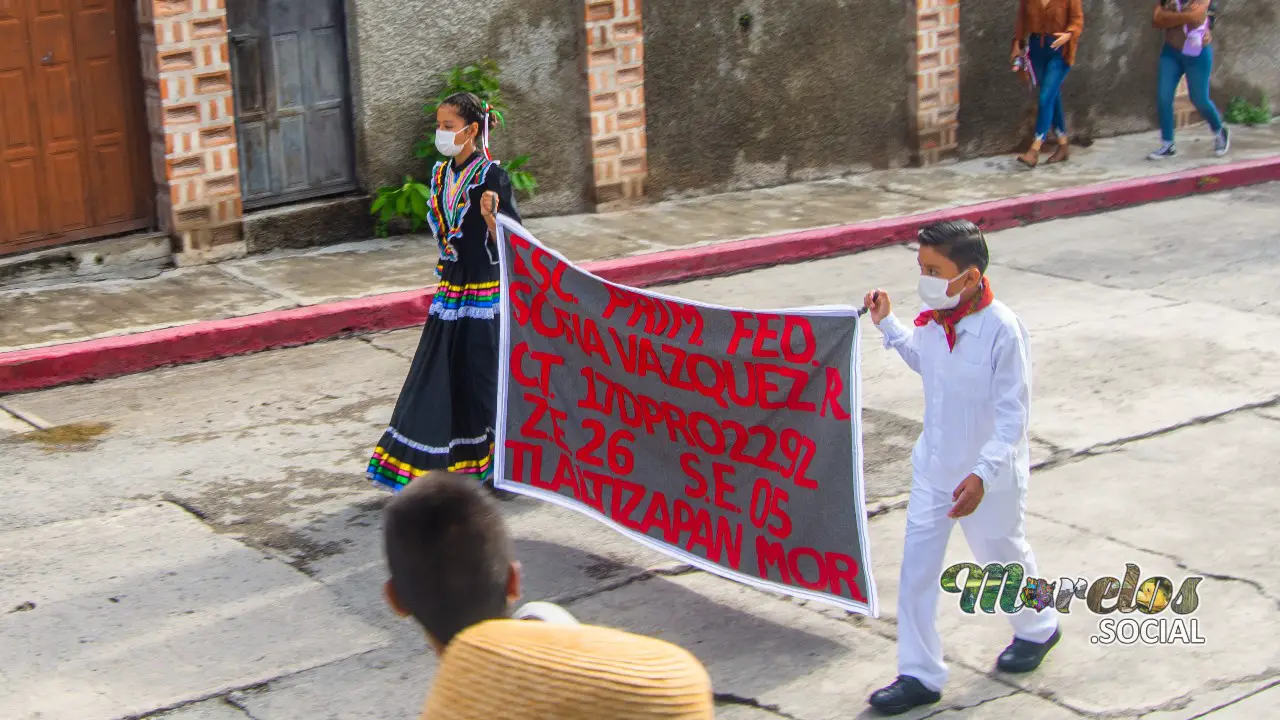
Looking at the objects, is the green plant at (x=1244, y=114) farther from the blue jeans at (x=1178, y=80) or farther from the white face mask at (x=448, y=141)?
the white face mask at (x=448, y=141)

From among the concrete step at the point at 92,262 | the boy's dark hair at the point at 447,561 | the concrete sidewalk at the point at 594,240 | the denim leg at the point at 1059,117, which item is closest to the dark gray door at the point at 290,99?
the concrete sidewalk at the point at 594,240

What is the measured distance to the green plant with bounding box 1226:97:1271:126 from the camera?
1673cm

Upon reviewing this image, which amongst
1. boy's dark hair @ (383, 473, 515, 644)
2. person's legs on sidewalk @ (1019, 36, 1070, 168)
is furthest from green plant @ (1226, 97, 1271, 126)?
boy's dark hair @ (383, 473, 515, 644)

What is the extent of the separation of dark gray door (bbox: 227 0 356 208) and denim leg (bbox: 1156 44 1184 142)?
24.4ft

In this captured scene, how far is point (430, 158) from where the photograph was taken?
11914 millimetres

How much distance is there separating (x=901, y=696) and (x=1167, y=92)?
1111 centimetres

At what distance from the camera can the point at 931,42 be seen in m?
14.5

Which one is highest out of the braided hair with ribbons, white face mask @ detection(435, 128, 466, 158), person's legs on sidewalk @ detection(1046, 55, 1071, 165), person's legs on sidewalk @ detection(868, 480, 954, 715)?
the braided hair with ribbons

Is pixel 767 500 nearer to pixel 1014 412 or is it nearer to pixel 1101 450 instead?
pixel 1014 412

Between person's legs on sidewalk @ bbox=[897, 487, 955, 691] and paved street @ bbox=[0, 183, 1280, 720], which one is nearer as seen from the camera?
person's legs on sidewalk @ bbox=[897, 487, 955, 691]

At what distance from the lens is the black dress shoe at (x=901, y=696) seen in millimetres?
5195

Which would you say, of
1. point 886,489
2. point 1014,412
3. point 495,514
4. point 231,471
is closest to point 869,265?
point 886,489

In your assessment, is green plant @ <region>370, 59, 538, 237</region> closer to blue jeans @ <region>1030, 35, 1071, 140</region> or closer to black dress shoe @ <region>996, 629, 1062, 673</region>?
blue jeans @ <region>1030, 35, 1071, 140</region>

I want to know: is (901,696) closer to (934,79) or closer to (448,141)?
(448,141)
